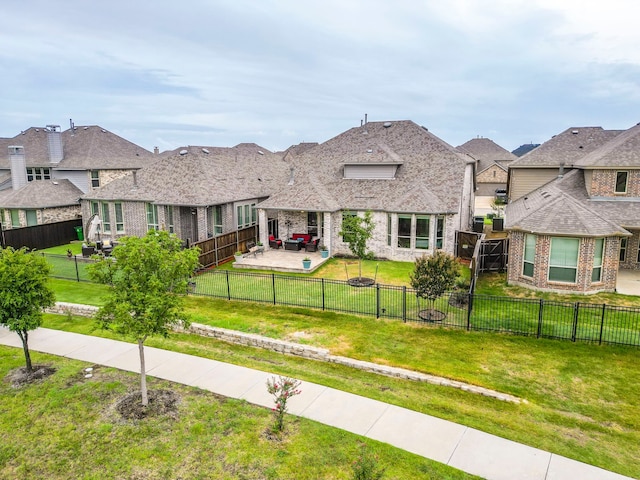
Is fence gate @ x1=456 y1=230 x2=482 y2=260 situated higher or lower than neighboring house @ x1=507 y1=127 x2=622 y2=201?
lower

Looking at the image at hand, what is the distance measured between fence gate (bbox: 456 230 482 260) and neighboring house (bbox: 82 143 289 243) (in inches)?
527

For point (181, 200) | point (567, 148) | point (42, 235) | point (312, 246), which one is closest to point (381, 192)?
point (312, 246)

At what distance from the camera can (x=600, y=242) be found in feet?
58.5

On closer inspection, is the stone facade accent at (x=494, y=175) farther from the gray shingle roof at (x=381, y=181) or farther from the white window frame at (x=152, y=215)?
the white window frame at (x=152, y=215)

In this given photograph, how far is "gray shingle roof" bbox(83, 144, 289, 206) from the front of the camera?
85.5ft

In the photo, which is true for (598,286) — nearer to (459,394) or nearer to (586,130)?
(459,394)

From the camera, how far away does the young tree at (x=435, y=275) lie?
1469 cm

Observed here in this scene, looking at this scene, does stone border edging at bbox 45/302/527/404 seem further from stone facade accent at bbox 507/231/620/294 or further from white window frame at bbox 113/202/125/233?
white window frame at bbox 113/202/125/233

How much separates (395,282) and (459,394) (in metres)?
9.58

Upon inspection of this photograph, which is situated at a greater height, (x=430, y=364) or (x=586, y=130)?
(x=586, y=130)

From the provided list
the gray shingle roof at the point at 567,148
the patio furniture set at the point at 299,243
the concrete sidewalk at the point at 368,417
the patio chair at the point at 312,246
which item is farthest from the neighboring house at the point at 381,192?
the concrete sidewalk at the point at 368,417

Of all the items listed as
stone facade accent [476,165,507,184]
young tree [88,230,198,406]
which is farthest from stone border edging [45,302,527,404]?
stone facade accent [476,165,507,184]

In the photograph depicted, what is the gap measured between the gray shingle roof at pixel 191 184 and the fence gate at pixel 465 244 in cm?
1340

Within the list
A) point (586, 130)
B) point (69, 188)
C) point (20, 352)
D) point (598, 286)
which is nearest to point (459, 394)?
point (598, 286)
